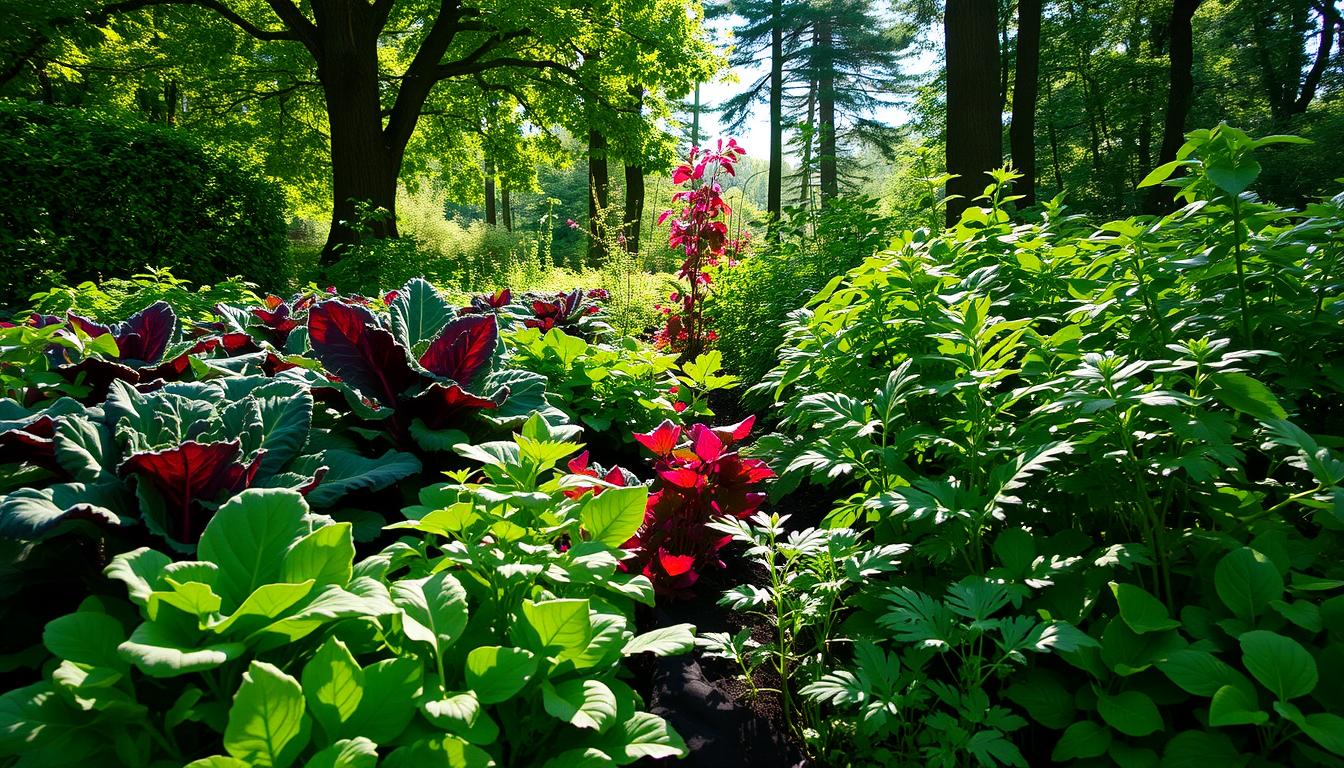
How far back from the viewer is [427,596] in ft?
3.56

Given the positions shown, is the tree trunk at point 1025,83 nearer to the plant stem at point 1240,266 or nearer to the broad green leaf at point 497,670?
the plant stem at point 1240,266

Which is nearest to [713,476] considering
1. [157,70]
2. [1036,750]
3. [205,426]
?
[1036,750]

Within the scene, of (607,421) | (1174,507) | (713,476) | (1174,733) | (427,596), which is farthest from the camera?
(607,421)

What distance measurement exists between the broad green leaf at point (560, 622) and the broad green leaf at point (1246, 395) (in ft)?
4.50

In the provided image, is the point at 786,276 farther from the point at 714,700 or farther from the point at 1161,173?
the point at 714,700

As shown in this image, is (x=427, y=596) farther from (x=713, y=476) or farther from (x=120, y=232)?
(x=120, y=232)

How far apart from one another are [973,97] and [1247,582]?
5.98 m

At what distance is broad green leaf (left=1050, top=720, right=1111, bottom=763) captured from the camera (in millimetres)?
1206

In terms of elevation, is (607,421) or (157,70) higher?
(157,70)

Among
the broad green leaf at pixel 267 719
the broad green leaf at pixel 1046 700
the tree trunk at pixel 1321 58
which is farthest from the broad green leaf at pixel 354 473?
the tree trunk at pixel 1321 58

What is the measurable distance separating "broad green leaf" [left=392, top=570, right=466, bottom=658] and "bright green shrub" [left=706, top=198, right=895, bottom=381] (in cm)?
338

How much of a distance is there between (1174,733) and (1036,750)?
0.28 meters

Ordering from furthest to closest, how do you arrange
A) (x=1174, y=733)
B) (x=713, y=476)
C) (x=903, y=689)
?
(x=713, y=476), (x=903, y=689), (x=1174, y=733)

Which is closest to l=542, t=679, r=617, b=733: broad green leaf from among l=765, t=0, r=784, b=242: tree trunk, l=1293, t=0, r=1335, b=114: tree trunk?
l=765, t=0, r=784, b=242: tree trunk
